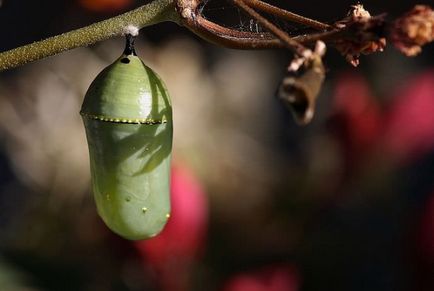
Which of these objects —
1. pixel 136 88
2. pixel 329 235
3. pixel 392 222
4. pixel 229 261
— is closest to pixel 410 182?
pixel 392 222

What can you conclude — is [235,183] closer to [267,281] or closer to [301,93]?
[267,281]

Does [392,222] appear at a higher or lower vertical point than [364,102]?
lower

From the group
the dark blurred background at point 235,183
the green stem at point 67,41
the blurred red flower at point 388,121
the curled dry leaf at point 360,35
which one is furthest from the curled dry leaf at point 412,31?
the blurred red flower at point 388,121

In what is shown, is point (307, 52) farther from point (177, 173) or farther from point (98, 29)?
point (177, 173)

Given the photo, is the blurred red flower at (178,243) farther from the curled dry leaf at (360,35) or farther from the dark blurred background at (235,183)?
the curled dry leaf at (360,35)

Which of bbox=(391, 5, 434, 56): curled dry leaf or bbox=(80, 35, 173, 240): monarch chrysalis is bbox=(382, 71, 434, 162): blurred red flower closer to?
bbox=(80, 35, 173, 240): monarch chrysalis

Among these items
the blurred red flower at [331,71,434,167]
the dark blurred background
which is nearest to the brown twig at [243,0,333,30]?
the dark blurred background
